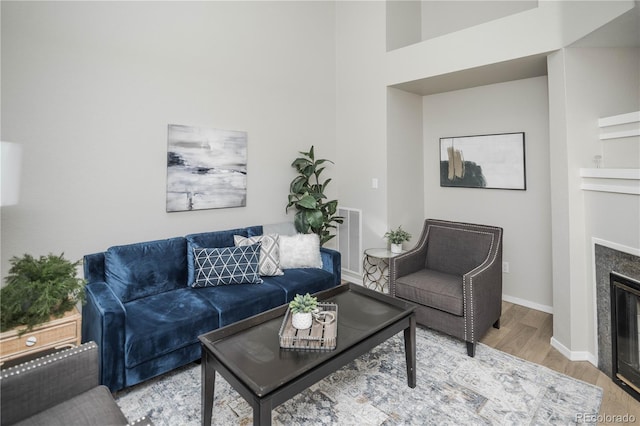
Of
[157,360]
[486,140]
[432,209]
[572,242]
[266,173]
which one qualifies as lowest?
[157,360]

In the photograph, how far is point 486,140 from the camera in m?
3.66

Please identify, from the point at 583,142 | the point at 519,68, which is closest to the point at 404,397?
the point at 583,142

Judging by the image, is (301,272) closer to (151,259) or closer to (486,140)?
(151,259)

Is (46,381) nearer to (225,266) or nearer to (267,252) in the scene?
(225,266)

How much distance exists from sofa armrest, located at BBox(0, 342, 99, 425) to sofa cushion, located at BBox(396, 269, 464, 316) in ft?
7.40

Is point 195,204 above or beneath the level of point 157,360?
above

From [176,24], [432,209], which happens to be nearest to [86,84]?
[176,24]

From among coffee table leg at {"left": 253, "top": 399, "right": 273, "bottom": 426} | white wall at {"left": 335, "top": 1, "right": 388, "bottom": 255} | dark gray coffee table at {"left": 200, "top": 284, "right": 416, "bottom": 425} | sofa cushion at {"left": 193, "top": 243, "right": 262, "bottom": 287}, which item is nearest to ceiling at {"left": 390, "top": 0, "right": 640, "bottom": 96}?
white wall at {"left": 335, "top": 1, "right": 388, "bottom": 255}

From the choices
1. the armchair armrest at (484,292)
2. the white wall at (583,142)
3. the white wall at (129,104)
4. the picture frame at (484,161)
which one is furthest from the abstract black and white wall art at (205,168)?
the white wall at (583,142)

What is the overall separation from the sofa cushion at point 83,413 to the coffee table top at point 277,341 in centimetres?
45

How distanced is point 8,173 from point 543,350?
148 inches

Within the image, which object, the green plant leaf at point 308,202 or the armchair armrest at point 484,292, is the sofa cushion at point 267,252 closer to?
the green plant leaf at point 308,202

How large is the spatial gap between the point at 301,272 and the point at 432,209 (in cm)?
209

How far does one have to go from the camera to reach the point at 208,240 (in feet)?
9.67
